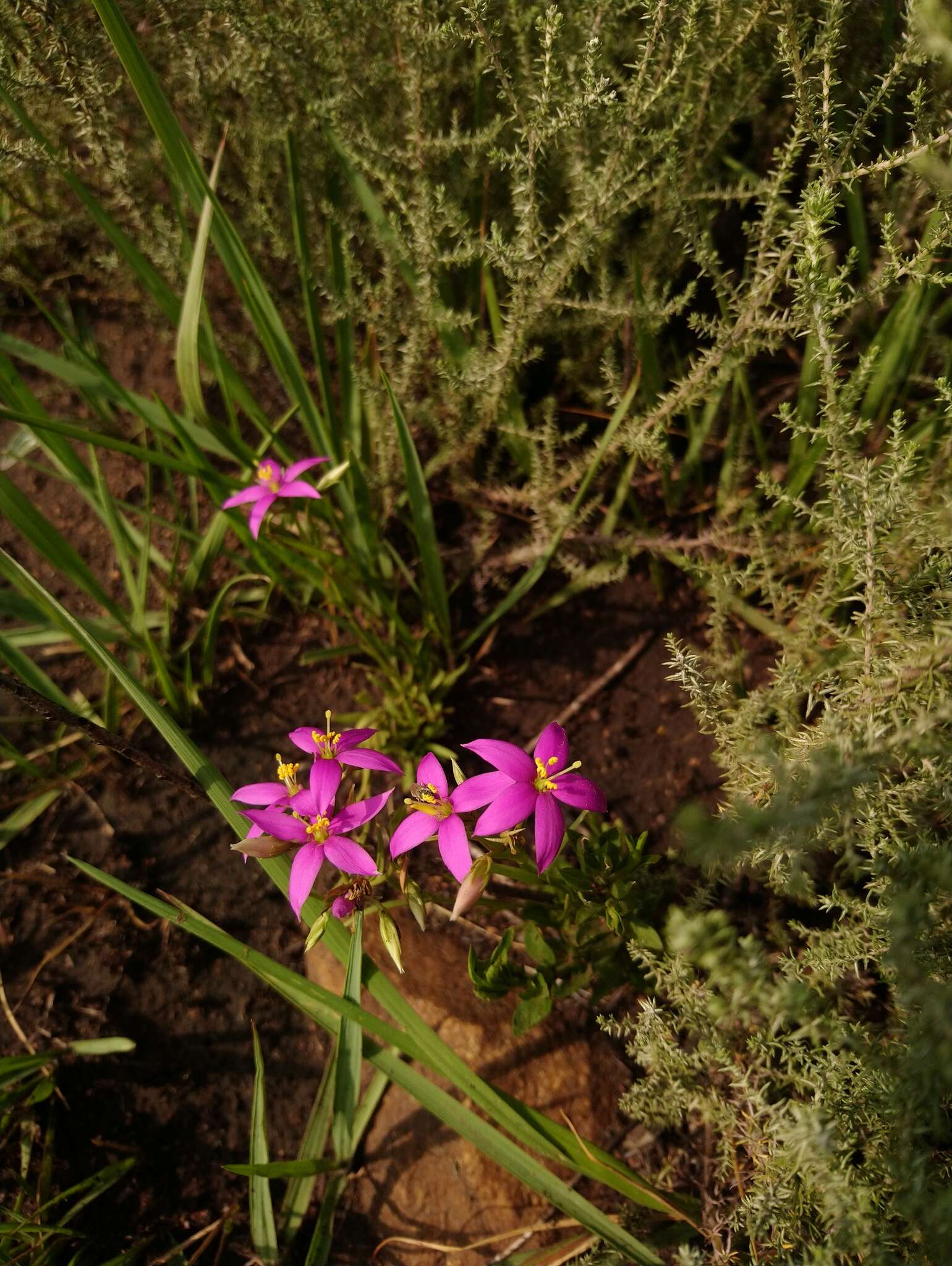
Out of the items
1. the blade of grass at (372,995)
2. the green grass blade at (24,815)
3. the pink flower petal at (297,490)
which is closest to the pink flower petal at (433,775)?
the blade of grass at (372,995)

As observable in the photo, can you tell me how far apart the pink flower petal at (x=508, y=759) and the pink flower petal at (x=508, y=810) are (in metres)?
0.02

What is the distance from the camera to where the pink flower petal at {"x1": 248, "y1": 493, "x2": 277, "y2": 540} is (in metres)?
1.86

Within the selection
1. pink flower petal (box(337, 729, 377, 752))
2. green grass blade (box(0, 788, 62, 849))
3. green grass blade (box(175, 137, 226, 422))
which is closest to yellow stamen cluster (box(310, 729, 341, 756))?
pink flower petal (box(337, 729, 377, 752))

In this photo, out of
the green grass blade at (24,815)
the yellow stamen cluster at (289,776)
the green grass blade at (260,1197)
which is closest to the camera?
the yellow stamen cluster at (289,776)

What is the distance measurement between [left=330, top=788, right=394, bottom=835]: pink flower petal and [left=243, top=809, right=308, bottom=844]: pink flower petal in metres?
0.05

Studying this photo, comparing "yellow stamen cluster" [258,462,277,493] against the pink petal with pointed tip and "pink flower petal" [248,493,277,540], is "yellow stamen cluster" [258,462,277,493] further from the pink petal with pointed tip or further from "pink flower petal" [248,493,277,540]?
the pink petal with pointed tip

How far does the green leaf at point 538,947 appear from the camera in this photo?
1.62m

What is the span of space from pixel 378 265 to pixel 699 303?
3.16ft

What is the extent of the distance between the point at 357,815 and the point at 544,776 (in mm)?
311

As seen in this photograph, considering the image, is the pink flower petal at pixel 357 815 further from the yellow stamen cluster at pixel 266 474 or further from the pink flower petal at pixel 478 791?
the yellow stamen cluster at pixel 266 474

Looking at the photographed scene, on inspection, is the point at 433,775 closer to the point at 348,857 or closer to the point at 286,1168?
the point at 348,857

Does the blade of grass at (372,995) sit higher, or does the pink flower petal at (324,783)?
the pink flower petal at (324,783)

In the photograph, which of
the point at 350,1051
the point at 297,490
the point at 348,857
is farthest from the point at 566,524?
the point at 350,1051

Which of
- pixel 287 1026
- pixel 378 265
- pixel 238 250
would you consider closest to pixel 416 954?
pixel 287 1026
